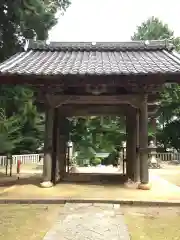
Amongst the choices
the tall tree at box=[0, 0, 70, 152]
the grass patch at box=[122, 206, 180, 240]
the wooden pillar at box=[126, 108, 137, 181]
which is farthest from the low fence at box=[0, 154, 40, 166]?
the grass patch at box=[122, 206, 180, 240]

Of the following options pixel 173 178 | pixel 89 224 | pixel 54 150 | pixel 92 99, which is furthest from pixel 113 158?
pixel 89 224

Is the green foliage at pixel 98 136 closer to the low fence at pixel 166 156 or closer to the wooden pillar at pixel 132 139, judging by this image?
the wooden pillar at pixel 132 139

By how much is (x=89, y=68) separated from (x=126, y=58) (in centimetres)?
204

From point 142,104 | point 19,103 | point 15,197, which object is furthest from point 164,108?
point 15,197

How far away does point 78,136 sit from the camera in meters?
14.2

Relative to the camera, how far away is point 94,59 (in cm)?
951

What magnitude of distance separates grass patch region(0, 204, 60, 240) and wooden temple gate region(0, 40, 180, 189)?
2.05 m

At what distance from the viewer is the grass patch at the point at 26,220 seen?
448cm

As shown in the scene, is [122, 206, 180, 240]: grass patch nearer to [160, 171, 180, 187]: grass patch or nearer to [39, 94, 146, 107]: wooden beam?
[39, 94, 146, 107]: wooden beam

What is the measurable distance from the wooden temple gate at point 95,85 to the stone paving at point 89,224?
8.27 ft

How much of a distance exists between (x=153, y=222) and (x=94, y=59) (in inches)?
229

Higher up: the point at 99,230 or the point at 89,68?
the point at 89,68

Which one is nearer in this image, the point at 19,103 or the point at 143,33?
the point at 19,103

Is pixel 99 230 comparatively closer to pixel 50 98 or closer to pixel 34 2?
pixel 50 98
